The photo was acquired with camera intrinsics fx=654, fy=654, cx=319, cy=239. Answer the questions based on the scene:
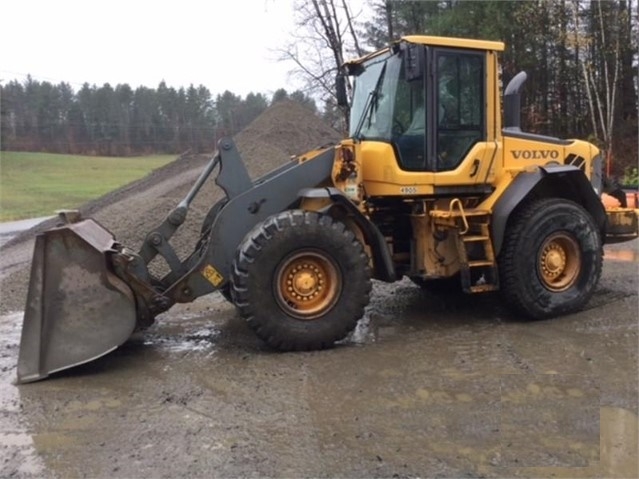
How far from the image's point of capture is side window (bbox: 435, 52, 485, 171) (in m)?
6.00

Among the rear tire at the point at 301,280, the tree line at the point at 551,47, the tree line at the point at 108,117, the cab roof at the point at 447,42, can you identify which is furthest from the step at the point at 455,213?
the tree line at the point at 108,117

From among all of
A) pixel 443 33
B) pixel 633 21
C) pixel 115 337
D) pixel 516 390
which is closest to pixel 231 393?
pixel 115 337

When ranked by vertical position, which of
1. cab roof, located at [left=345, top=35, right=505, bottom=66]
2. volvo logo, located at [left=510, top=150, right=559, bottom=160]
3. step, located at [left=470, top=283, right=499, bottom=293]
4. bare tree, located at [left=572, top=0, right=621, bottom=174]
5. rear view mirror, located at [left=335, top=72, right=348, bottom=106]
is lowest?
step, located at [left=470, top=283, right=499, bottom=293]

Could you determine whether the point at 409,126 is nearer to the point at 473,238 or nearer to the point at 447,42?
the point at 447,42

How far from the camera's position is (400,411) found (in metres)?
4.18

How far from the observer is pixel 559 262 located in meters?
6.38

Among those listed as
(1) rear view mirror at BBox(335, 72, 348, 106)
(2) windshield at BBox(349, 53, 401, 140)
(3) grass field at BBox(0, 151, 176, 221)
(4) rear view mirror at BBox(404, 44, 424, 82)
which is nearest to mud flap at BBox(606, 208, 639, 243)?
(2) windshield at BBox(349, 53, 401, 140)

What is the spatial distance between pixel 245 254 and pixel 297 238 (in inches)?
17.6

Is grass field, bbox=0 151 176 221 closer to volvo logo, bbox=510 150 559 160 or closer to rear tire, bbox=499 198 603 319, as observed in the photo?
volvo logo, bbox=510 150 559 160

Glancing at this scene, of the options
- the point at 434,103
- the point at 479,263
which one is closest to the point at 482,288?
the point at 479,263

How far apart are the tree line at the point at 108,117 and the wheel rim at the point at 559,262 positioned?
44.9 meters

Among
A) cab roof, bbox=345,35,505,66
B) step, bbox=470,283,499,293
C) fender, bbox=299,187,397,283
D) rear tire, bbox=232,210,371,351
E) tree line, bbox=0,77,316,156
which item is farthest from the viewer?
tree line, bbox=0,77,316,156

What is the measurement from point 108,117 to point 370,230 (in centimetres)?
5644

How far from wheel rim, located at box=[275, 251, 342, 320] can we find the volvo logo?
2.33 metres
